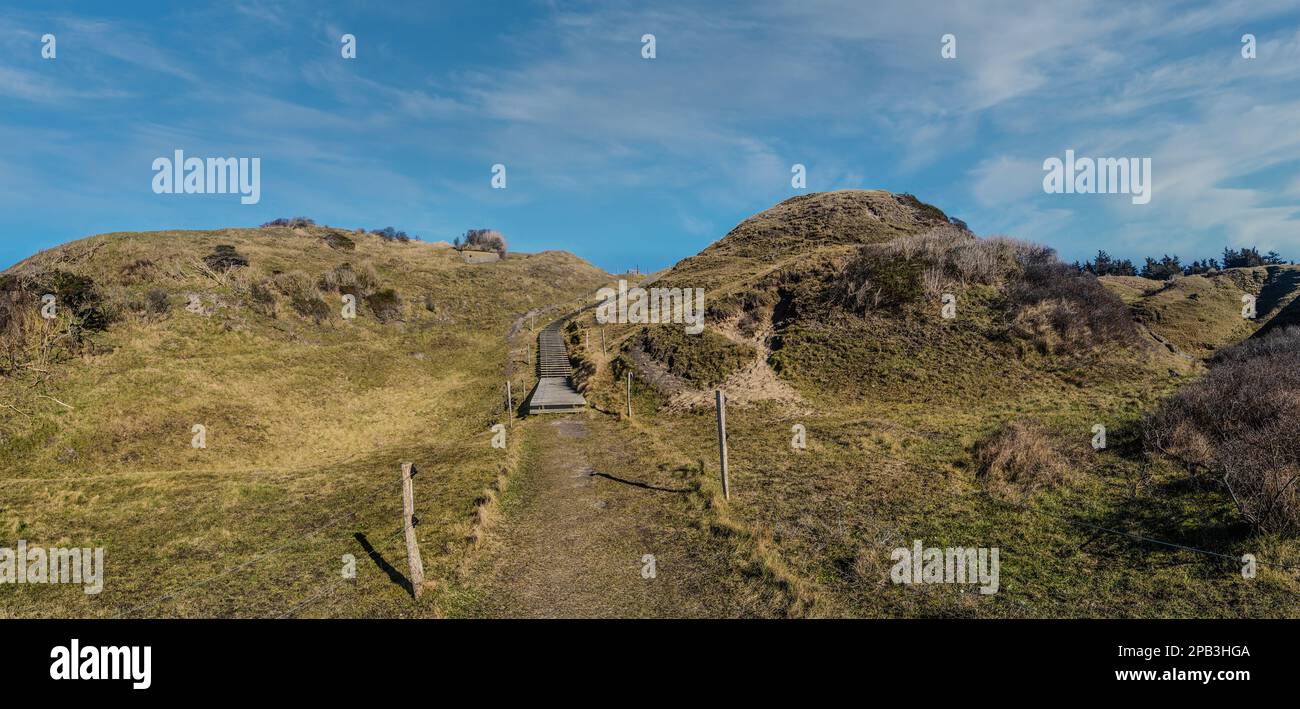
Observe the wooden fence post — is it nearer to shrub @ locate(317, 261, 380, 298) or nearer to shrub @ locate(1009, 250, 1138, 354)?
shrub @ locate(1009, 250, 1138, 354)

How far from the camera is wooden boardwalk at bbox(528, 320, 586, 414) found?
91.6 ft

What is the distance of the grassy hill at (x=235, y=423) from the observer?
10.8 metres

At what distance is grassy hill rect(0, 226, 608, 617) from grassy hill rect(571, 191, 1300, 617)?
8.14 metres

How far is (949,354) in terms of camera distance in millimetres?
26391

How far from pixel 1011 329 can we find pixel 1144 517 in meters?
20.0

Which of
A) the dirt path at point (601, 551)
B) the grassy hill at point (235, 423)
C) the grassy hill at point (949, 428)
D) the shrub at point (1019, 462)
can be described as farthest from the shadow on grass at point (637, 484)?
the shrub at point (1019, 462)

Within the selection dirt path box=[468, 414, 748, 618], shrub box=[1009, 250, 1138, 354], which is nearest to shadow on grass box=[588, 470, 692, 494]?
dirt path box=[468, 414, 748, 618]

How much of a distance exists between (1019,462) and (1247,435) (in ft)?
15.1

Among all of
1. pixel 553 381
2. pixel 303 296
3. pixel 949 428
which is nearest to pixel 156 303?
pixel 303 296

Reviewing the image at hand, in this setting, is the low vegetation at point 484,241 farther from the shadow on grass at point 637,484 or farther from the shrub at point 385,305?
the shadow on grass at point 637,484

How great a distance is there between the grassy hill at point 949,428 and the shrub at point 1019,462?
7 centimetres

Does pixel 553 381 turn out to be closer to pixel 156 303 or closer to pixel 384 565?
pixel 384 565

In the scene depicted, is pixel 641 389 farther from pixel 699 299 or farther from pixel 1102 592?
pixel 1102 592
